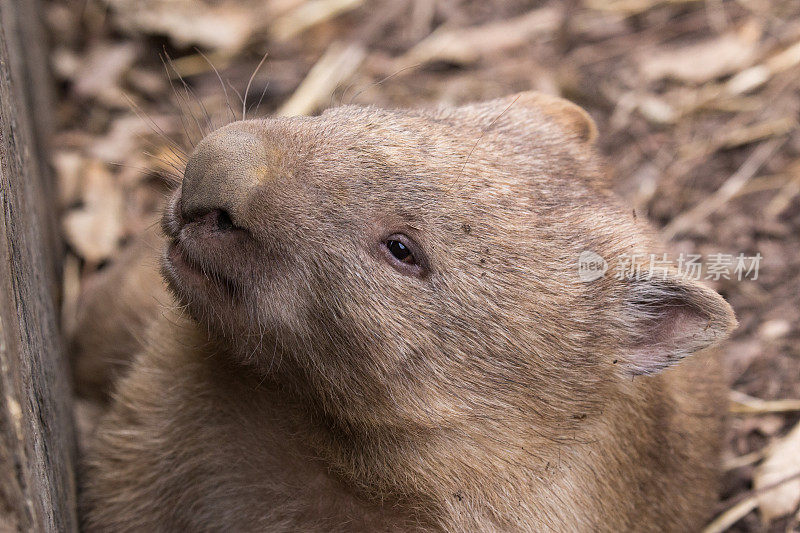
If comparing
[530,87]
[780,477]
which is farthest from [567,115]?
[530,87]

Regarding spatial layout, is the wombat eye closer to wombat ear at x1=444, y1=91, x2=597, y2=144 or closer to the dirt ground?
wombat ear at x1=444, y1=91, x2=597, y2=144

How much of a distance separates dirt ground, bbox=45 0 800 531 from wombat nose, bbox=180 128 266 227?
2.33 metres

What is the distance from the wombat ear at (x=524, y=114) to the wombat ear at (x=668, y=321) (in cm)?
91

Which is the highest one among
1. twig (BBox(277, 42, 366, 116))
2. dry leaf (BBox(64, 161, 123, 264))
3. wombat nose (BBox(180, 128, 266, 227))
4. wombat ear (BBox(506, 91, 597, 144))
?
wombat nose (BBox(180, 128, 266, 227))

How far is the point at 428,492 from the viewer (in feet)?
Result: 10.9

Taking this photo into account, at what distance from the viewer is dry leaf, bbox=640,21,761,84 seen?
21.5 feet

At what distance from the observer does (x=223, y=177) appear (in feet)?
9.48

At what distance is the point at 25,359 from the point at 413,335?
4.13 ft

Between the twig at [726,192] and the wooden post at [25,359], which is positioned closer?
the wooden post at [25,359]

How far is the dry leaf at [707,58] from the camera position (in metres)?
6.55

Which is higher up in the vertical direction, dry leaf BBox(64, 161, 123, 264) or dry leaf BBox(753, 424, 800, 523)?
dry leaf BBox(64, 161, 123, 264)

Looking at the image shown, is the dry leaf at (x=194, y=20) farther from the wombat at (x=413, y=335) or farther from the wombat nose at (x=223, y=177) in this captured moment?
the wombat nose at (x=223, y=177)

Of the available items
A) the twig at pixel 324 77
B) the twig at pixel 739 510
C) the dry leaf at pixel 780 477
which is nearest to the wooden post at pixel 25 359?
the twig at pixel 324 77

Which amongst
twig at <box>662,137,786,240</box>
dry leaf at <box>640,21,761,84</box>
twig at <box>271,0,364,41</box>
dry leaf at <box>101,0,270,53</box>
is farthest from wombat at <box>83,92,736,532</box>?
twig at <box>271,0,364,41</box>
